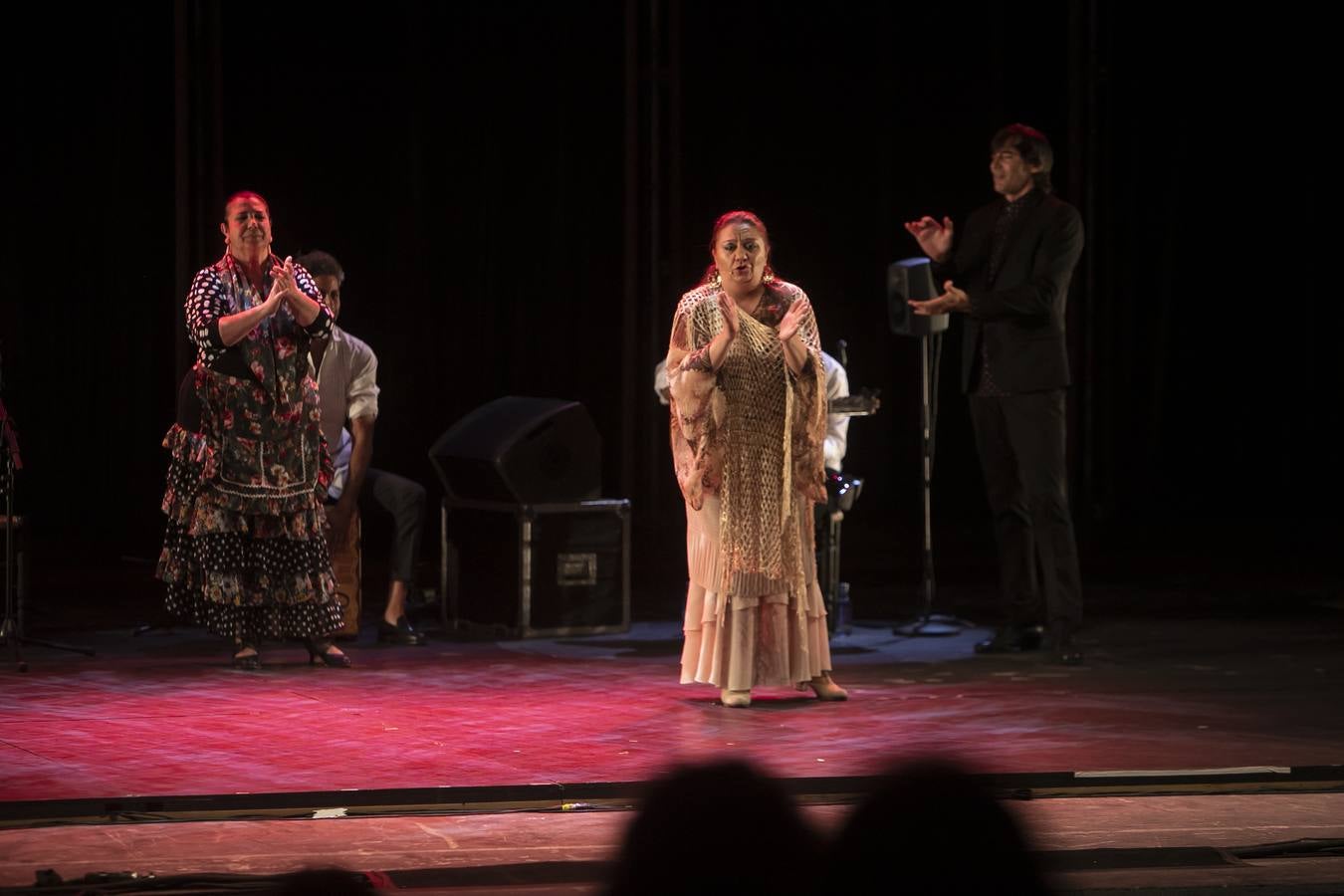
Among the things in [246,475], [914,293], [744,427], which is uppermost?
[914,293]

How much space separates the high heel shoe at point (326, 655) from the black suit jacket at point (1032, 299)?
2428mm

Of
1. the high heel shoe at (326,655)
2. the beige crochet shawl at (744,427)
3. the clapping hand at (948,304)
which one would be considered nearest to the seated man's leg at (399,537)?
the high heel shoe at (326,655)

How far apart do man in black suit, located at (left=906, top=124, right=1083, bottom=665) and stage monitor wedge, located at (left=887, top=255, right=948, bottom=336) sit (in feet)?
1.88

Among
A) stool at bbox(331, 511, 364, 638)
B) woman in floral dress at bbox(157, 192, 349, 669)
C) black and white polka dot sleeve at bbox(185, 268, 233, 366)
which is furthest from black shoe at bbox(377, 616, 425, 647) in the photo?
black and white polka dot sleeve at bbox(185, 268, 233, 366)

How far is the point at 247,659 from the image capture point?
7.07 meters

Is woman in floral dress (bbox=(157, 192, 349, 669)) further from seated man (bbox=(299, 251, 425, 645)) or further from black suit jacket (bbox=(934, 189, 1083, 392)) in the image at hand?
black suit jacket (bbox=(934, 189, 1083, 392))

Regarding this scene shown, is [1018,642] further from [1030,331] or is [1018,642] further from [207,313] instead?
[207,313]

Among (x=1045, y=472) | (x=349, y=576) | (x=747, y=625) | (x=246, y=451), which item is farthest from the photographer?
(x=349, y=576)

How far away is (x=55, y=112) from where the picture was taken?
10766 millimetres

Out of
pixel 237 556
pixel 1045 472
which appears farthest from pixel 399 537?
pixel 1045 472

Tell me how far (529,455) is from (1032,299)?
199cm

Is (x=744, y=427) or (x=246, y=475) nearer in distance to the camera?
(x=744, y=427)

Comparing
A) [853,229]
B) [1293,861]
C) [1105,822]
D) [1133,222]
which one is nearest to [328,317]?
[1105,822]

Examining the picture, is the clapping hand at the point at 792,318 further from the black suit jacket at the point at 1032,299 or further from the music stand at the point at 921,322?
the music stand at the point at 921,322
